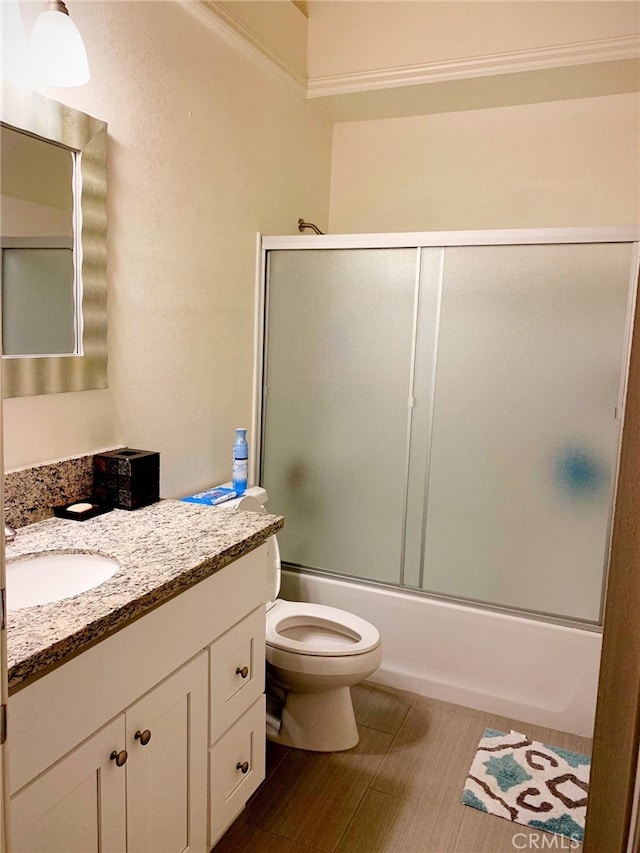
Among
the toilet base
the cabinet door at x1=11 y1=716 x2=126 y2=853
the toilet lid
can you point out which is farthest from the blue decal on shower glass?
the cabinet door at x1=11 y1=716 x2=126 y2=853

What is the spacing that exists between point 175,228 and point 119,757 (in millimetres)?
1596

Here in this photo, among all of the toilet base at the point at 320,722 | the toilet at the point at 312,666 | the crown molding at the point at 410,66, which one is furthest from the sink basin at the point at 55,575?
the crown molding at the point at 410,66

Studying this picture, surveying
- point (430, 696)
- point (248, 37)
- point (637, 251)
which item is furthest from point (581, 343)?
point (248, 37)

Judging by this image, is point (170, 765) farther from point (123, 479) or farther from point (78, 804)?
point (123, 479)

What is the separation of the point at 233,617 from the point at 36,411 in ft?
2.42

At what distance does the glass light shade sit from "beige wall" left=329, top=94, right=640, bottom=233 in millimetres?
1844

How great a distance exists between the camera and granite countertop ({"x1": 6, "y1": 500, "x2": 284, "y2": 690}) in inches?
42.6

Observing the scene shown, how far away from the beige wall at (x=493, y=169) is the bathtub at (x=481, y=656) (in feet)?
5.68

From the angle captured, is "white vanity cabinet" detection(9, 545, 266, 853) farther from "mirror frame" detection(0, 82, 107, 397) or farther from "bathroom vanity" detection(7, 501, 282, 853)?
"mirror frame" detection(0, 82, 107, 397)

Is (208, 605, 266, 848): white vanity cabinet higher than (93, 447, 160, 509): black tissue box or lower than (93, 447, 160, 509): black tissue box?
lower

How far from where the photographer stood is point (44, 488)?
172 centimetres

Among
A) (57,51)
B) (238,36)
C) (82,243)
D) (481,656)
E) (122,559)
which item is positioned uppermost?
(238,36)

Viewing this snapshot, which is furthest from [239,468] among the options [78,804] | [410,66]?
[410,66]

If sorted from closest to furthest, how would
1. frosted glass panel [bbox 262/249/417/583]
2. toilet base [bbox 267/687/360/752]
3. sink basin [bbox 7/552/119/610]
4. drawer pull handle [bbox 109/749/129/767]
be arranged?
drawer pull handle [bbox 109/749/129/767]
sink basin [bbox 7/552/119/610]
toilet base [bbox 267/687/360/752]
frosted glass panel [bbox 262/249/417/583]
